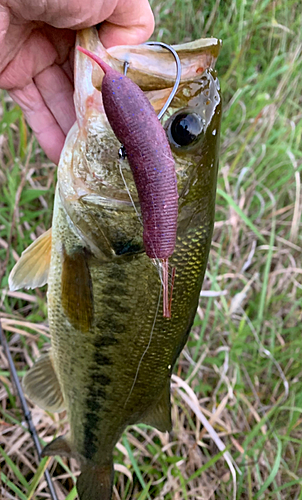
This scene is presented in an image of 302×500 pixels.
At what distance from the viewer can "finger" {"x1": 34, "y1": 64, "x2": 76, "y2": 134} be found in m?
1.62

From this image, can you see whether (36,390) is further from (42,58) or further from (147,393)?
(42,58)

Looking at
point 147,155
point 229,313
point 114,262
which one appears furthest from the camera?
point 229,313

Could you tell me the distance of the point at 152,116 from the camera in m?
0.84

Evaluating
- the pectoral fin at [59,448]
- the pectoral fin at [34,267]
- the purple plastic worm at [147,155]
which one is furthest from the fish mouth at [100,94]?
the pectoral fin at [59,448]

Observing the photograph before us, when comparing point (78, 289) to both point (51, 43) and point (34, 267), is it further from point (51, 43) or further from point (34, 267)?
point (51, 43)

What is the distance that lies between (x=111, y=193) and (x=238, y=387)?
150 centimetres

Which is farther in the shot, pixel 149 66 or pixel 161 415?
pixel 161 415

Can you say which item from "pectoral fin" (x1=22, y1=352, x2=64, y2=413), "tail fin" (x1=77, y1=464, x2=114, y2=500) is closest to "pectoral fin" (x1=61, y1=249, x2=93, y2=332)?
"pectoral fin" (x1=22, y1=352, x2=64, y2=413)

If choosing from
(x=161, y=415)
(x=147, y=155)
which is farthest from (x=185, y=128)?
(x=161, y=415)

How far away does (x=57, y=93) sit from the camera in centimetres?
166

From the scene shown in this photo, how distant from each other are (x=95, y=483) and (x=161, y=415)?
0.38m

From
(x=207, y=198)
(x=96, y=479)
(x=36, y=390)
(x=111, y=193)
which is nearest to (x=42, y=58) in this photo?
(x=111, y=193)

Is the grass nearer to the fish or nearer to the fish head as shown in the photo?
the fish

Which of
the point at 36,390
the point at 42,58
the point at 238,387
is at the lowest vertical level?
the point at 238,387
